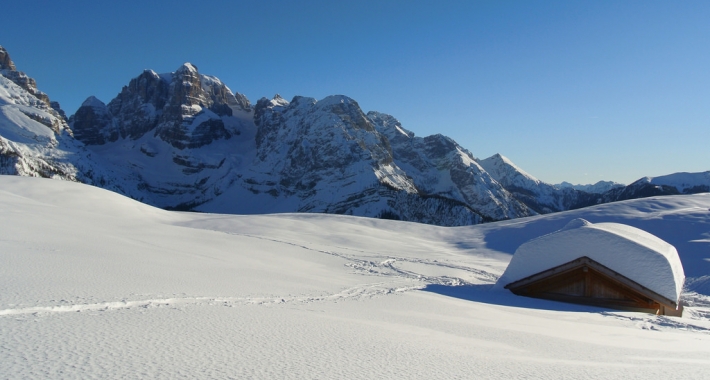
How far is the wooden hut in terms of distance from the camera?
13.8 metres

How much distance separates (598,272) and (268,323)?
12.3 m

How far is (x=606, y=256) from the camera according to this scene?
47.5ft

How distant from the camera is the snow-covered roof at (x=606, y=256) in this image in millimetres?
13836

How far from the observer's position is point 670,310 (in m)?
13.5

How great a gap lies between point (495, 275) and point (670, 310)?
7422mm

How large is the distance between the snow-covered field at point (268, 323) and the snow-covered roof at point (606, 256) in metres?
1.13

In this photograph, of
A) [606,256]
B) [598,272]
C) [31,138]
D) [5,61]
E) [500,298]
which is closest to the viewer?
[500,298]

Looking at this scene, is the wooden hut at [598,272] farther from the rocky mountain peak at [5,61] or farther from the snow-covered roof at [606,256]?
the rocky mountain peak at [5,61]

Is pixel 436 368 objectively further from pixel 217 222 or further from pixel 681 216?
pixel 681 216

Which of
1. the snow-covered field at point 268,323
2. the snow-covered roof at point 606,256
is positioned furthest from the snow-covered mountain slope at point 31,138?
the snow-covered roof at point 606,256

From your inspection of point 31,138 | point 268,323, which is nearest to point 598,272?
point 268,323

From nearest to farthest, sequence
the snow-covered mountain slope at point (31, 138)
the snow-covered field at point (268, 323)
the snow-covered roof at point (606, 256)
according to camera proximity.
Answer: the snow-covered field at point (268, 323) → the snow-covered roof at point (606, 256) → the snow-covered mountain slope at point (31, 138)

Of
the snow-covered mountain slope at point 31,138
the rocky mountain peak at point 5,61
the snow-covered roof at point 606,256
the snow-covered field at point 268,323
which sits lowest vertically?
the snow-covered field at point 268,323

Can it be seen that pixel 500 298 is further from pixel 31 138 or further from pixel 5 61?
pixel 5 61
